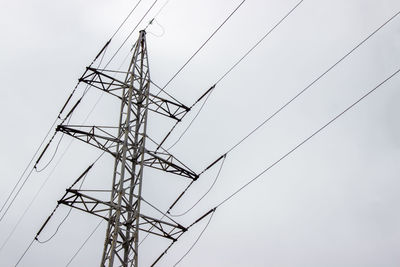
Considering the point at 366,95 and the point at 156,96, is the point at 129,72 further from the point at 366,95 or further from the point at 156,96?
the point at 366,95

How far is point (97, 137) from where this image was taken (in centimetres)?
1385

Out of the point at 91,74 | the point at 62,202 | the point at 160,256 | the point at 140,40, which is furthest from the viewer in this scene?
the point at 140,40

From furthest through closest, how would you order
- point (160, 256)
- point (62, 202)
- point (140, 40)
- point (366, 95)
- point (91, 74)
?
point (140, 40)
point (91, 74)
point (160, 256)
point (62, 202)
point (366, 95)

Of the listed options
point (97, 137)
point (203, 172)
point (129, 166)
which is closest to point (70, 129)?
point (97, 137)

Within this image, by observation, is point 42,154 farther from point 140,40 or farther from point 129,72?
point 140,40

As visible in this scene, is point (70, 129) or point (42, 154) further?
point (42, 154)

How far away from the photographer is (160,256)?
45.3 ft

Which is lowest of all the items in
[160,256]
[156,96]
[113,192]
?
[160,256]

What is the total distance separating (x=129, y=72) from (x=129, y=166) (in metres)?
3.64

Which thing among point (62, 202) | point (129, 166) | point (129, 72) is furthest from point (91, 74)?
point (62, 202)

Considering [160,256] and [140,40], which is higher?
[140,40]

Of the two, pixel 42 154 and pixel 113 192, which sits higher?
pixel 42 154

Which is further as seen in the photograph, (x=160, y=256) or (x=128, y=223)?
(x=160, y=256)

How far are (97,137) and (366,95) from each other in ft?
23.9
